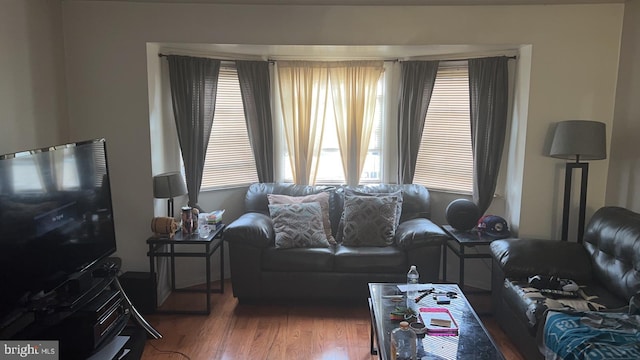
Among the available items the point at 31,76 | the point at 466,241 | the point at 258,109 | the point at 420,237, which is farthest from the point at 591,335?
the point at 31,76

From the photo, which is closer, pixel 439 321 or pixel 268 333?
pixel 439 321

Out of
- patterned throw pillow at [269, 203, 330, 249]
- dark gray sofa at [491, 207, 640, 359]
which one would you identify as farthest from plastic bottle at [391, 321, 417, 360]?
patterned throw pillow at [269, 203, 330, 249]

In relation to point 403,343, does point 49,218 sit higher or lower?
higher

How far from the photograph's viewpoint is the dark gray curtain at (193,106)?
13.4 ft

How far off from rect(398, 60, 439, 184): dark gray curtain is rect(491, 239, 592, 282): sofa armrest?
1.43 metres

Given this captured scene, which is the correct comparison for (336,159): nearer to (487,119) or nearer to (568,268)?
(487,119)

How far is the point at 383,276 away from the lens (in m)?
3.76

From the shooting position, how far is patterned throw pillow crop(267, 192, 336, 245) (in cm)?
414

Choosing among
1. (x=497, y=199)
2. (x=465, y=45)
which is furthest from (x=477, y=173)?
(x=465, y=45)

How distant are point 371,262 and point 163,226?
1.66 meters

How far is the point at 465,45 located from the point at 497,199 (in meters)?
1.42

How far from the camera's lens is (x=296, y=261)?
375 cm

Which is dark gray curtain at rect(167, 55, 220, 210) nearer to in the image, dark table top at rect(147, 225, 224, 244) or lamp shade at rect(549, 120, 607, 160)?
dark table top at rect(147, 225, 224, 244)

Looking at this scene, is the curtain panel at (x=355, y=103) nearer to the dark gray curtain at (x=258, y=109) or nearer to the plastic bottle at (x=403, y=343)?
the dark gray curtain at (x=258, y=109)
